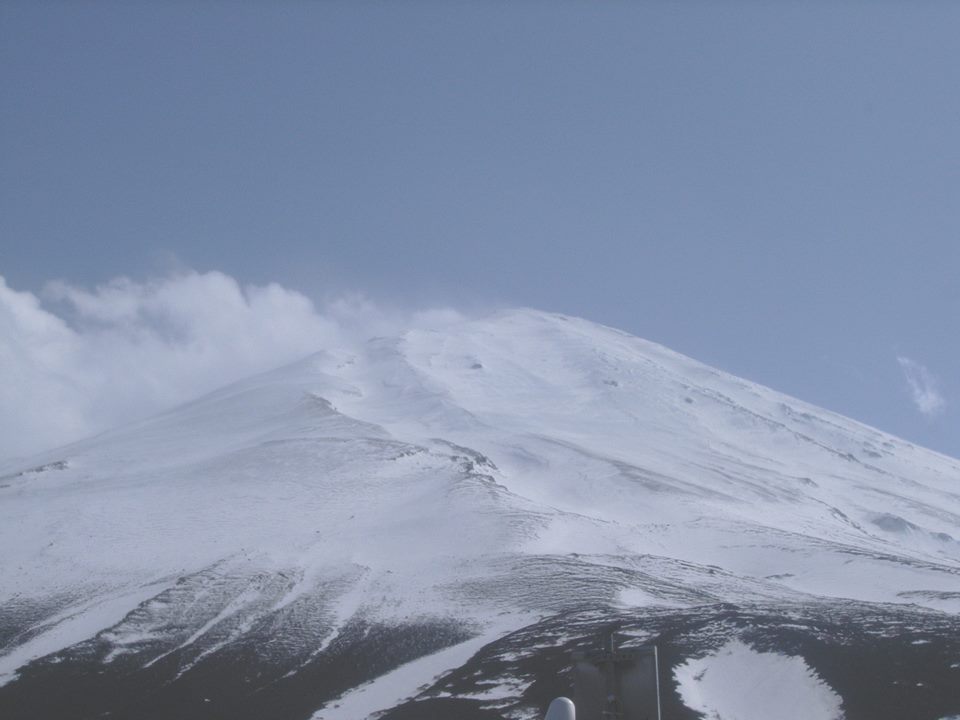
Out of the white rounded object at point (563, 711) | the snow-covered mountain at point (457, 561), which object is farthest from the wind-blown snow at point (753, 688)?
the white rounded object at point (563, 711)

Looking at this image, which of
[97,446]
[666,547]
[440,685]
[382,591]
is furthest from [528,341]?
[440,685]

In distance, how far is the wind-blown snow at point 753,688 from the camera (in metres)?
27.8

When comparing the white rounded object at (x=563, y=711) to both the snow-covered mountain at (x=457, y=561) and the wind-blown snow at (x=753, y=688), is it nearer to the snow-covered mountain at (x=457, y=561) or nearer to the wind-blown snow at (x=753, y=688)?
the snow-covered mountain at (x=457, y=561)

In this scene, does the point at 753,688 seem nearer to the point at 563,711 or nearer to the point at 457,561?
the point at 457,561

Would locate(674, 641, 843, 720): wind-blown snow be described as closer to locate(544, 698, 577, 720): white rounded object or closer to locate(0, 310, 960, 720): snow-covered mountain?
locate(0, 310, 960, 720): snow-covered mountain

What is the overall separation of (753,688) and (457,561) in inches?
906

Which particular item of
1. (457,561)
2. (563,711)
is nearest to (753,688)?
(457,561)

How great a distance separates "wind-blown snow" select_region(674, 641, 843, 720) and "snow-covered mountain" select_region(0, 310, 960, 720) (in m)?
0.10

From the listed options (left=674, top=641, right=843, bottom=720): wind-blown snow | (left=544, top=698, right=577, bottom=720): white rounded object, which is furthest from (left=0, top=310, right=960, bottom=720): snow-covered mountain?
(left=544, top=698, right=577, bottom=720): white rounded object

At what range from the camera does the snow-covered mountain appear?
105 feet

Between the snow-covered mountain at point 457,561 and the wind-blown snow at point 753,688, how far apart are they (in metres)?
0.10

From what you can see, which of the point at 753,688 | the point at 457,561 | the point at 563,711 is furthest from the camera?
the point at 457,561

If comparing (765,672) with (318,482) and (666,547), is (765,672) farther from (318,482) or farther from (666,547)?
(318,482)

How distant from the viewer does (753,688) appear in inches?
1180
